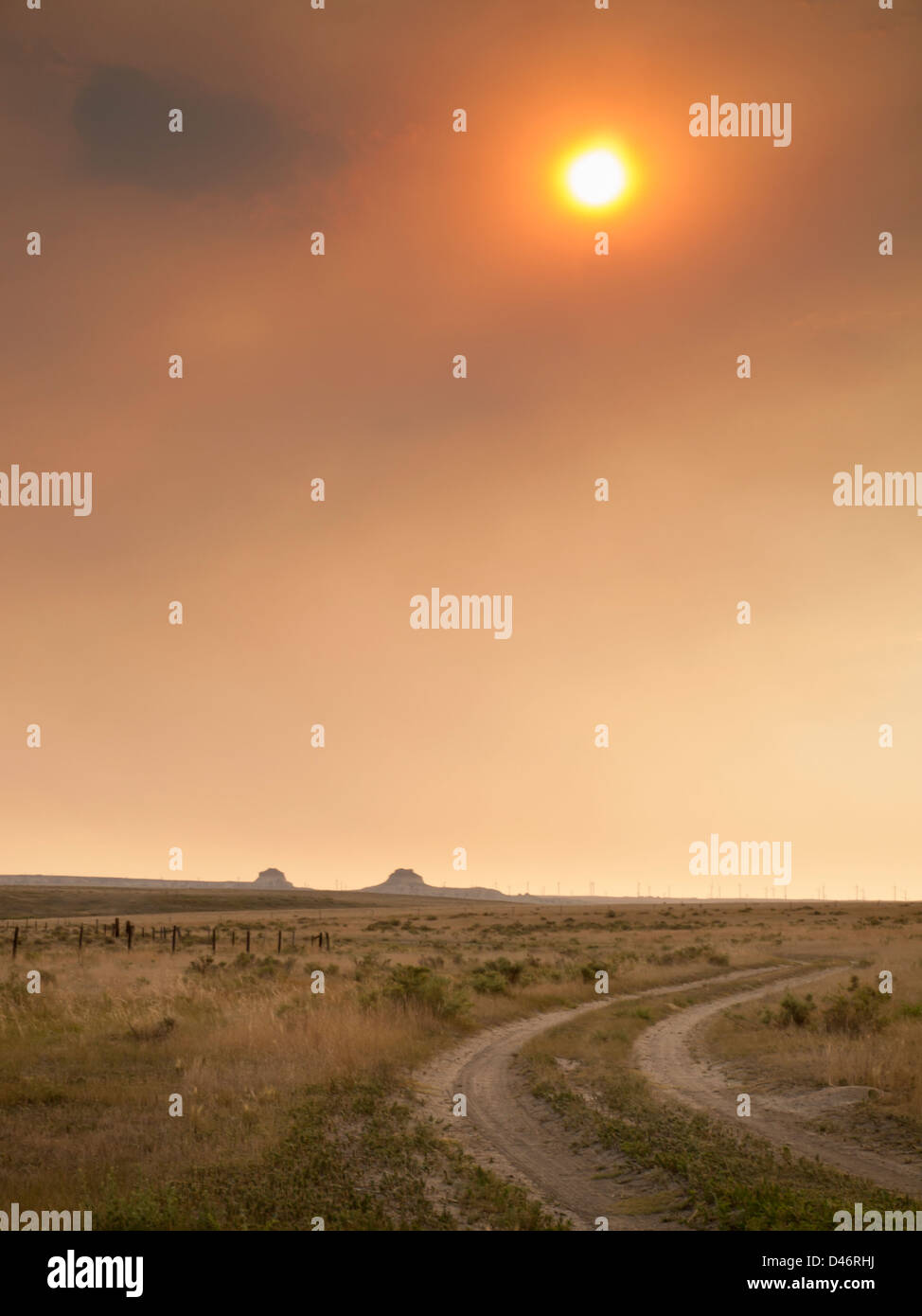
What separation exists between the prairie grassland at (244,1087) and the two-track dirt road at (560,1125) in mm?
638

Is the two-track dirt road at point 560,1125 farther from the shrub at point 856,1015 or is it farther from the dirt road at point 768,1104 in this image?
the shrub at point 856,1015

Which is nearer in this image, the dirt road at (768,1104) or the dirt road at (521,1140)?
the dirt road at (521,1140)

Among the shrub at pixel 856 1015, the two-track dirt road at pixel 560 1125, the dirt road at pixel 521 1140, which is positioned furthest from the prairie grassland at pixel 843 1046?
the dirt road at pixel 521 1140

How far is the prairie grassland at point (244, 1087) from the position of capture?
926cm

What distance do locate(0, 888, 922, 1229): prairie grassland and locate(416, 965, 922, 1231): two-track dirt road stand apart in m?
0.64

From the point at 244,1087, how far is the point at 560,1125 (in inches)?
210

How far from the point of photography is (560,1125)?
13.4m

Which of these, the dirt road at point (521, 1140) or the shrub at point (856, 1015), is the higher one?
the dirt road at point (521, 1140)

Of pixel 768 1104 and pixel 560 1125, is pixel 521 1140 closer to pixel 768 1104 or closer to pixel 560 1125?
pixel 560 1125
